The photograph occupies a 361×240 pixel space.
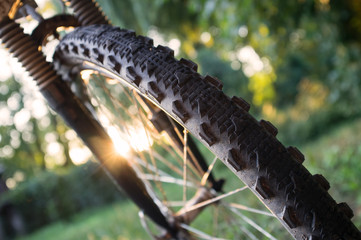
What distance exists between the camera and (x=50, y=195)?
398 inches

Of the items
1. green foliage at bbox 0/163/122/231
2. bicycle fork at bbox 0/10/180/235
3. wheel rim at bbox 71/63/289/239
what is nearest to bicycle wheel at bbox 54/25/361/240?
wheel rim at bbox 71/63/289/239

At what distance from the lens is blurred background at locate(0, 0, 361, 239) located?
378 cm

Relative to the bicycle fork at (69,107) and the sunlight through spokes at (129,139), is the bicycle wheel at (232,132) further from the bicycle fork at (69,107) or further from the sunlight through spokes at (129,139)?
the sunlight through spokes at (129,139)

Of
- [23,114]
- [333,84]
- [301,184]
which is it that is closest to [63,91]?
[301,184]

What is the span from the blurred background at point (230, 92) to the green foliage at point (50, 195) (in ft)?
0.10

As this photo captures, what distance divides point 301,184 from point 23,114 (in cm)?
1732

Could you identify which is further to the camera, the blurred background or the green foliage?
the green foliage

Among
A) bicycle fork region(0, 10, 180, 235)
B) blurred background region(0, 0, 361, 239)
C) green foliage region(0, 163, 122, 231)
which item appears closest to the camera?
bicycle fork region(0, 10, 180, 235)

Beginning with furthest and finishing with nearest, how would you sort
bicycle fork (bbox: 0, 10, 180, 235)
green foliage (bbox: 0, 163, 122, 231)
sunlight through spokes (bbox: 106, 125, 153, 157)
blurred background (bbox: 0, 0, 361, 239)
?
green foliage (bbox: 0, 163, 122, 231) < blurred background (bbox: 0, 0, 361, 239) < sunlight through spokes (bbox: 106, 125, 153, 157) < bicycle fork (bbox: 0, 10, 180, 235)

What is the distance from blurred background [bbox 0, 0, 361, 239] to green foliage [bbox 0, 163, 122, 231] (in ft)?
0.10

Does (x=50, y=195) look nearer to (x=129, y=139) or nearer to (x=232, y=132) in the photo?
(x=129, y=139)

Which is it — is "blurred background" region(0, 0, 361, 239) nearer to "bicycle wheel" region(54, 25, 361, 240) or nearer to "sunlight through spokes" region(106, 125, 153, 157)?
"sunlight through spokes" region(106, 125, 153, 157)

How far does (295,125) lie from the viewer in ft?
28.7

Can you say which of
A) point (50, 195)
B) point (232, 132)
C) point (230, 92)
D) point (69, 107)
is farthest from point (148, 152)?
point (230, 92)
